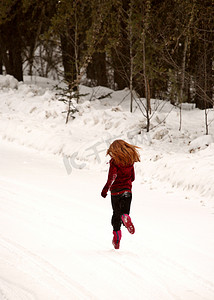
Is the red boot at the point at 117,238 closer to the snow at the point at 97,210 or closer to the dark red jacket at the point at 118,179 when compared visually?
the snow at the point at 97,210

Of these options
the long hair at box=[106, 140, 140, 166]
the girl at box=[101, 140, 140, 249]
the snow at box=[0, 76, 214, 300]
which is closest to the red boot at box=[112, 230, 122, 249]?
→ the girl at box=[101, 140, 140, 249]

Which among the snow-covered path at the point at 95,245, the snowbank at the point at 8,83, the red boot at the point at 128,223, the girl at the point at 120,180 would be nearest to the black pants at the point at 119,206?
the girl at the point at 120,180

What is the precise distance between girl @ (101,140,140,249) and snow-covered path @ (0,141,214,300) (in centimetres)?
43

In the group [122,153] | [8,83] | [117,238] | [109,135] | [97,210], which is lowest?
[97,210]

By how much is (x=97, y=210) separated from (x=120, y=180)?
206 cm

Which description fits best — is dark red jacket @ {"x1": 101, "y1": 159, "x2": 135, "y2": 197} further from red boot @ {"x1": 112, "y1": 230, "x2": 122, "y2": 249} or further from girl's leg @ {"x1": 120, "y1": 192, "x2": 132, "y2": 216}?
red boot @ {"x1": 112, "y1": 230, "x2": 122, "y2": 249}

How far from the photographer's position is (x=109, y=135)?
11.0 meters

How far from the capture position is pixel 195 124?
11906 mm

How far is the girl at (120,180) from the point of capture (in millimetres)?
4371

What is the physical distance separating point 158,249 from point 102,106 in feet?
33.6

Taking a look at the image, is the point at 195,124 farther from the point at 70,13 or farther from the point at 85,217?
the point at 85,217

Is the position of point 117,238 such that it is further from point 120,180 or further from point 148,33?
point 148,33

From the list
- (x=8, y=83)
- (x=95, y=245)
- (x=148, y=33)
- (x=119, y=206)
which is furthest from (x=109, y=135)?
(x=8, y=83)

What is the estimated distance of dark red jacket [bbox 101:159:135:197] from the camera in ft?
14.6
